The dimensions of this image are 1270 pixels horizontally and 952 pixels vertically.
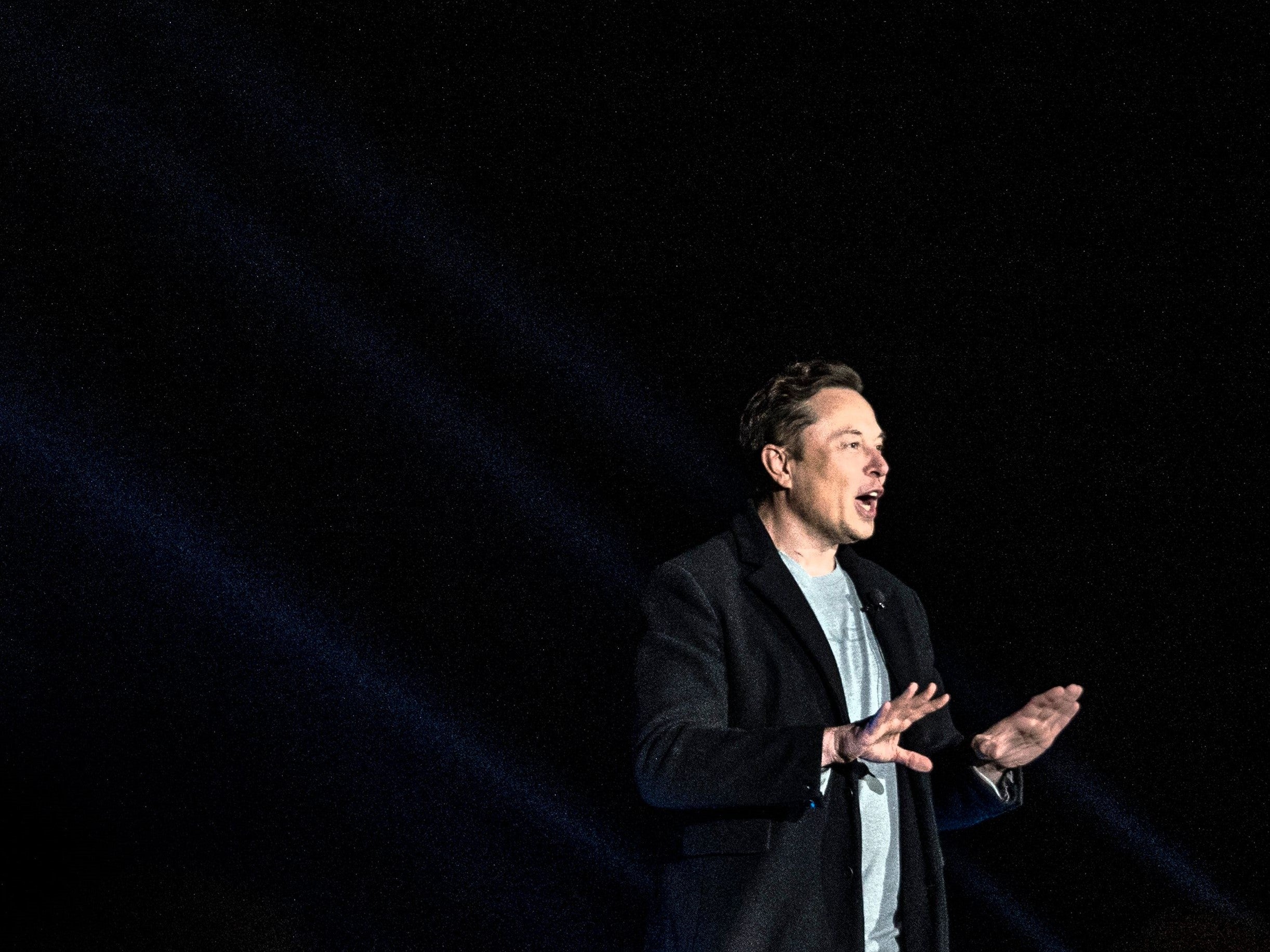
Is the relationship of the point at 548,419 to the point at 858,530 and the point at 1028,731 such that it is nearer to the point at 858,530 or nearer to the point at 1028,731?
the point at 858,530

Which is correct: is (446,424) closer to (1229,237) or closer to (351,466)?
(351,466)

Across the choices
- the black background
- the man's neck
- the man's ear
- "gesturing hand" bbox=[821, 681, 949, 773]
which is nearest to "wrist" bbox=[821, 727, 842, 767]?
"gesturing hand" bbox=[821, 681, 949, 773]

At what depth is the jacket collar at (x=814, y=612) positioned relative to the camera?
2.12 meters

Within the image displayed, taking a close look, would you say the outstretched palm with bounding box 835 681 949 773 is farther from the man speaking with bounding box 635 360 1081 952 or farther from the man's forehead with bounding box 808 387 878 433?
the man's forehead with bounding box 808 387 878 433

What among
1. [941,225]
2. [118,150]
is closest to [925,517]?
[941,225]

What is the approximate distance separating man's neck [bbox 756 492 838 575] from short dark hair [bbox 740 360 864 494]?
58 mm

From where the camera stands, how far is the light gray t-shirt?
203cm

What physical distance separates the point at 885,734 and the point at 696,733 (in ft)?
1.04

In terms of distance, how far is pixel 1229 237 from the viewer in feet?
10.7

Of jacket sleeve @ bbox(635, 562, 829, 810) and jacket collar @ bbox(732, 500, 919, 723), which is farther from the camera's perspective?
jacket collar @ bbox(732, 500, 919, 723)

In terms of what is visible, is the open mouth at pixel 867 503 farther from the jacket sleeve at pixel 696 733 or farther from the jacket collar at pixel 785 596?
the jacket sleeve at pixel 696 733

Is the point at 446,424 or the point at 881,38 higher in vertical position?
the point at 881,38

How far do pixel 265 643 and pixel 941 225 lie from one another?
7.05 ft

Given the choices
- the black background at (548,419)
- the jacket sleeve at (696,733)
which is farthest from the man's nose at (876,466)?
the black background at (548,419)
